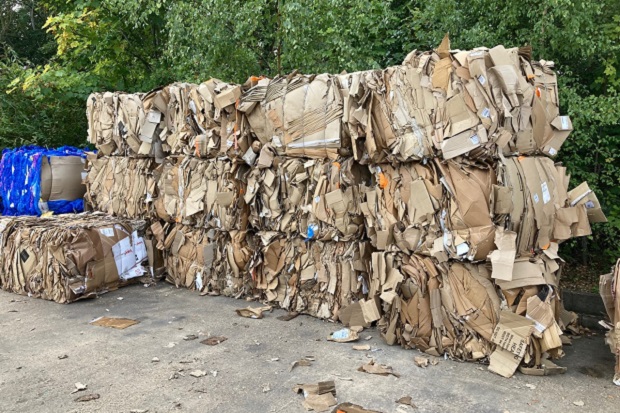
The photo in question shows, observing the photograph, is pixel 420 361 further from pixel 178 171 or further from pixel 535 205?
pixel 178 171

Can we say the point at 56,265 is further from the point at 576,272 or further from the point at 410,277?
the point at 576,272

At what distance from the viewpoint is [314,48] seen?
7.50 m

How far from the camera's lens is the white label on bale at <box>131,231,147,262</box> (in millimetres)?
7133

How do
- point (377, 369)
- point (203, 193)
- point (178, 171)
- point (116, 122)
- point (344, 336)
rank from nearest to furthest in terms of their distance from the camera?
point (377, 369)
point (344, 336)
point (203, 193)
point (178, 171)
point (116, 122)

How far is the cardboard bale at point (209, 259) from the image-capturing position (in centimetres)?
640

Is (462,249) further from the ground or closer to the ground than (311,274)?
further from the ground

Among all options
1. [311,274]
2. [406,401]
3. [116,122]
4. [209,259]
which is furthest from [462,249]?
[116,122]

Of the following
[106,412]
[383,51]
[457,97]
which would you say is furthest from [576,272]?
[106,412]

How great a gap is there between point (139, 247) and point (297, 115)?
3192 mm

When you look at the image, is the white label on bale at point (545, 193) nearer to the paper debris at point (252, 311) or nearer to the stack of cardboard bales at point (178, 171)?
the paper debris at point (252, 311)

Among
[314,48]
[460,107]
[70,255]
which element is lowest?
[70,255]

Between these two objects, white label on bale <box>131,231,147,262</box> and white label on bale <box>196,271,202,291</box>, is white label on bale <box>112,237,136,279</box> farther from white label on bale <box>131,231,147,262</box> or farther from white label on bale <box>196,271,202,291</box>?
white label on bale <box>196,271,202,291</box>

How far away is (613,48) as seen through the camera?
216 inches

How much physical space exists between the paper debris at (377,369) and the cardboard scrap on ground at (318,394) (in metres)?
0.38
